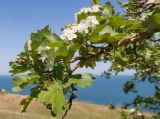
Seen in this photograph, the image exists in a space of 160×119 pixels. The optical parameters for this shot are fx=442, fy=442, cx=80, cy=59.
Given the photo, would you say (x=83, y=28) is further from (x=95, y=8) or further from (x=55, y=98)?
(x=55, y=98)

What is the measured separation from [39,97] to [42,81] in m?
0.22

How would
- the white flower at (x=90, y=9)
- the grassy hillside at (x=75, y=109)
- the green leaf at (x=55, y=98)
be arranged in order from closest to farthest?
the green leaf at (x=55, y=98)
the white flower at (x=90, y=9)
the grassy hillside at (x=75, y=109)

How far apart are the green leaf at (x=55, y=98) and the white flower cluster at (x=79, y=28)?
0.31 meters

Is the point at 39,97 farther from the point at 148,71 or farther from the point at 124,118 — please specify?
the point at 124,118

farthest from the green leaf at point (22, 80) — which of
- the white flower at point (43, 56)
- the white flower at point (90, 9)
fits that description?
the white flower at point (90, 9)

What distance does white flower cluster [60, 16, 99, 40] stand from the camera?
8.13 ft

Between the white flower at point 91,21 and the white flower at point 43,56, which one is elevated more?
the white flower at point 91,21

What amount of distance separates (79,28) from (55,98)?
456mm

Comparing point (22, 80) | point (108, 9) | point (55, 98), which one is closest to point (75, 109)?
point (108, 9)

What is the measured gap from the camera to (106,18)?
2654 mm

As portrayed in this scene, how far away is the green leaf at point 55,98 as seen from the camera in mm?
2283

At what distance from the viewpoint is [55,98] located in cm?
230

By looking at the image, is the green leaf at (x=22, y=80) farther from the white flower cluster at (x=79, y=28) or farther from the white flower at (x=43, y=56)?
the white flower cluster at (x=79, y=28)

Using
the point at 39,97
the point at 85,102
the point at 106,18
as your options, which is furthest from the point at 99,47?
the point at 85,102
